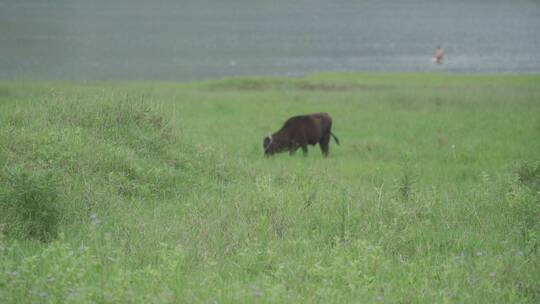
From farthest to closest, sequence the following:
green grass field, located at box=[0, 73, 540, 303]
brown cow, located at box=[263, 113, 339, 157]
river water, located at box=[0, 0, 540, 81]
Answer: river water, located at box=[0, 0, 540, 81] < brown cow, located at box=[263, 113, 339, 157] < green grass field, located at box=[0, 73, 540, 303]

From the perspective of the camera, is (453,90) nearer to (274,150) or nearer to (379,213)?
(274,150)

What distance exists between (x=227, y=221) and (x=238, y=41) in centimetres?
5050

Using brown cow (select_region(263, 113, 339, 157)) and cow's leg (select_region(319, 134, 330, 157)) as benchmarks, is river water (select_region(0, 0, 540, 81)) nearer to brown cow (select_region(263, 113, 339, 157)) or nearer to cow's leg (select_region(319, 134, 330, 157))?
brown cow (select_region(263, 113, 339, 157))

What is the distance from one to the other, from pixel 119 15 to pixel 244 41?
25913 millimetres

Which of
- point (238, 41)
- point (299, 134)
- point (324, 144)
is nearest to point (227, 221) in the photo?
point (299, 134)

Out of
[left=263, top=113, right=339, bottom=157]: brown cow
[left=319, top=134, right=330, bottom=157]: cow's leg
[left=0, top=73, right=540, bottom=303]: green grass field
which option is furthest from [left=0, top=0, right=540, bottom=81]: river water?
[left=0, top=73, right=540, bottom=303]: green grass field

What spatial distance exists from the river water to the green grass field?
680 inches

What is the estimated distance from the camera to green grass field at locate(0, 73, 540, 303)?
18.0ft

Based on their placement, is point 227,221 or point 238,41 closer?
point 227,221

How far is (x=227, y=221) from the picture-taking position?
740cm

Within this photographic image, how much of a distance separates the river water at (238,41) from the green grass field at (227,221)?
17264 millimetres

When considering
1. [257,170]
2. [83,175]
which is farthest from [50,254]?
[257,170]

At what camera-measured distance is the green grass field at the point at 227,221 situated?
18.0ft

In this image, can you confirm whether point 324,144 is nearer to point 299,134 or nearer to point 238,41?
point 299,134
